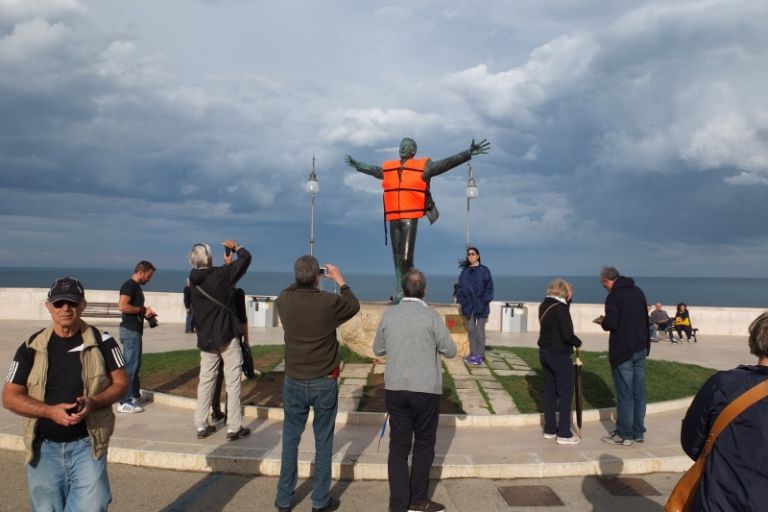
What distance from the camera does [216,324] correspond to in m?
5.57

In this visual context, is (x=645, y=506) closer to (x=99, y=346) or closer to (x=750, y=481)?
(x=750, y=481)

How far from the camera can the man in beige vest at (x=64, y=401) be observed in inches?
111

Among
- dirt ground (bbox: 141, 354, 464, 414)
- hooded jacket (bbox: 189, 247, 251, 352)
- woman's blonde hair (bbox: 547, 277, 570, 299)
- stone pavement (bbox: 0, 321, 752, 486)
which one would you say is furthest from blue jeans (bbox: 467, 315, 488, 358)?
hooded jacket (bbox: 189, 247, 251, 352)

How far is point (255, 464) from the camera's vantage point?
5145mm

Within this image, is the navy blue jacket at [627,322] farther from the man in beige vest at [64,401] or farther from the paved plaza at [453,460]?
the man in beige vest at [64,401]

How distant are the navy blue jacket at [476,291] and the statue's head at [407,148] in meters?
2.29

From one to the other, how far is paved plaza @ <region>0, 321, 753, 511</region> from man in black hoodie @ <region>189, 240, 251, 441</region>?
37 cm

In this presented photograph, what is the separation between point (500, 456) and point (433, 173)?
17.1 feet

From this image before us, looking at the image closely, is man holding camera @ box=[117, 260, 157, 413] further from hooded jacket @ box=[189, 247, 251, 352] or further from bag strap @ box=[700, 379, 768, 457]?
bag strap @ box=[700, 379, 768, 457]

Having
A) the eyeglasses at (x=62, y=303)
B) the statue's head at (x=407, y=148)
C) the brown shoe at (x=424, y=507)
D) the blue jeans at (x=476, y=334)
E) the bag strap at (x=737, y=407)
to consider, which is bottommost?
the brown shoe at (x=424, y=507)

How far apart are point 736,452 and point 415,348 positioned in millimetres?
2217

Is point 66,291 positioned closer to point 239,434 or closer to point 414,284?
point 414,284

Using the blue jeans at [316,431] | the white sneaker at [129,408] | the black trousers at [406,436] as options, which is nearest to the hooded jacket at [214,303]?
the blue jeans at [316,431]

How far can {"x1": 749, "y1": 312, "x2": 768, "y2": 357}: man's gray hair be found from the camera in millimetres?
2420
